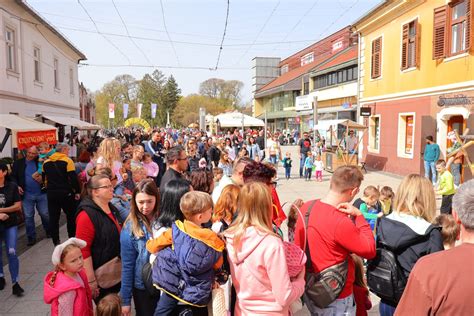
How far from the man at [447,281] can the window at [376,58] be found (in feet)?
53.9

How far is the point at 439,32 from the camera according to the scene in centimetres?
1205

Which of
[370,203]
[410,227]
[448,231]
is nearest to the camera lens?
[410,227]

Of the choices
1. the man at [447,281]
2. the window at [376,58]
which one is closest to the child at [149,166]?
the man at [447,281]

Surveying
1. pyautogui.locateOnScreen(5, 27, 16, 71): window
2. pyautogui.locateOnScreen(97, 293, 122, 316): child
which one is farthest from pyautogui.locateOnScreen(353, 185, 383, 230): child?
pyautogui.locateOnScreen(5, 27, 16, 71): window

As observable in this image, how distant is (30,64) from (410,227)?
1705cm

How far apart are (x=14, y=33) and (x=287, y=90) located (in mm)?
30432

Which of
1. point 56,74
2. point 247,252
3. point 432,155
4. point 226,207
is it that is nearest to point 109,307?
point 247,252

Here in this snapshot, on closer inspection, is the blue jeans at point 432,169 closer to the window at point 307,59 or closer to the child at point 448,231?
the child at point 448,231

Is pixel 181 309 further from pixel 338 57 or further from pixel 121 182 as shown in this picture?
pixel 338 57

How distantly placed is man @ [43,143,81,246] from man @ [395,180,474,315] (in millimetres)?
5618

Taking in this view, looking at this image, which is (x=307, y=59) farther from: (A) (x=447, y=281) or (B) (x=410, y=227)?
(A) (x=447, y=281)

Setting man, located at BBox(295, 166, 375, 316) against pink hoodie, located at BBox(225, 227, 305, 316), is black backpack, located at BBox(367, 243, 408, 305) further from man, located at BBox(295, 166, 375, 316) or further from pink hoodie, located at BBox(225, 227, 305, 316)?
pink hoodie, located at BBox(225, 227, 305, 316)

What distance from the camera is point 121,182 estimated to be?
577cm

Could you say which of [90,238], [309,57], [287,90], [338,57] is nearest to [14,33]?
[90,238]
